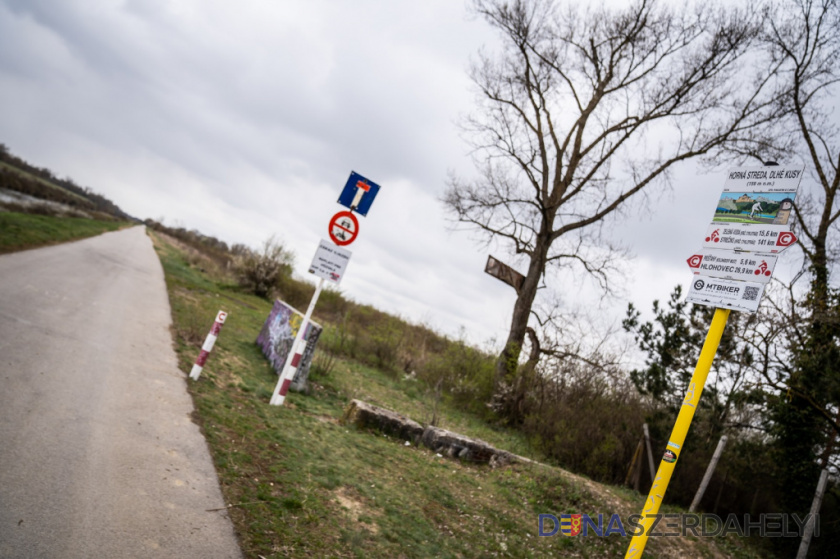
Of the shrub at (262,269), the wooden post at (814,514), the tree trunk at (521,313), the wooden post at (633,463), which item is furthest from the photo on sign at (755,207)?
the shrub at (262,269)

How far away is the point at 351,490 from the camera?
216 inches

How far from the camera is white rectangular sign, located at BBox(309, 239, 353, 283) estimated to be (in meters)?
8.23

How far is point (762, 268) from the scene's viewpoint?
3.48m

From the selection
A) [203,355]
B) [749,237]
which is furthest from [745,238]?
[203,355]

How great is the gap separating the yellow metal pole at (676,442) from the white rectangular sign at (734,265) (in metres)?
0.32

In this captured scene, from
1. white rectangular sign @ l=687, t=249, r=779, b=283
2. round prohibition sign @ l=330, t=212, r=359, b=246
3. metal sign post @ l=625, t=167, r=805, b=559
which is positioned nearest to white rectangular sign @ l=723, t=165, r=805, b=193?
metal sign post @ l=625, t=167, r=805, b=559

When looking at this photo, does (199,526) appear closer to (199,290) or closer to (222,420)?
(222,420)

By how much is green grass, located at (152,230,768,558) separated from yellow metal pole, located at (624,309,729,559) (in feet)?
6.55

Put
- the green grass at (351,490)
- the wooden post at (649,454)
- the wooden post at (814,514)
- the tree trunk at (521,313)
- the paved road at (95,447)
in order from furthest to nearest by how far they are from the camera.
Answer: the tree trunk at (521,313), the wooden post at (649,454), the wooden post at (814,514), the green grass at (351,490), the paved road at (95,447)

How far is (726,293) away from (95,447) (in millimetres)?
5339

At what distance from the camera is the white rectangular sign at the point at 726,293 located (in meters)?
3.49

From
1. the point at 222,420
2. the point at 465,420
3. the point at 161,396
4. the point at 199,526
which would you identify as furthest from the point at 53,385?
the point at 465,420

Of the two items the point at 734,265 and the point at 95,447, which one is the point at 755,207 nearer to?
the point at 734,265

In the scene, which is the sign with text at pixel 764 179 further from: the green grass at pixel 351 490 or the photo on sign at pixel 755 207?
the green grass at pixel 351 490
